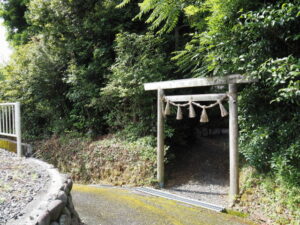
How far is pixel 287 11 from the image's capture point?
2.96 meters

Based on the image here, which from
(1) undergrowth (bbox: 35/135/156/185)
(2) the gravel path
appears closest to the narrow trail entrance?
(1) undergrowth (bbox: 35/135/156/185)

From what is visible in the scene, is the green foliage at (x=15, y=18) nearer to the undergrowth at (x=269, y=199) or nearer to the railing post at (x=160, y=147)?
the railing post at (x=160, y=147)

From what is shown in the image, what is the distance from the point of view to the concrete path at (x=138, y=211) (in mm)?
3461

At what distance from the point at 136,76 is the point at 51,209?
4.02 metres

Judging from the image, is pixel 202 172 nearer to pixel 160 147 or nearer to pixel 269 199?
pixel 160 147

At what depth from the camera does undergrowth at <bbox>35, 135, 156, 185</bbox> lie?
18.7 feet

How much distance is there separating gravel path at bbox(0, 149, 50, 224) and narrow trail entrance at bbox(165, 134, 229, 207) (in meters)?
2.93

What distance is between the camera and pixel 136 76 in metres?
5.81

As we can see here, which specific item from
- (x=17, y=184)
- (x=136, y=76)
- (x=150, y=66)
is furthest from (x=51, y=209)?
(x=150, y=66)

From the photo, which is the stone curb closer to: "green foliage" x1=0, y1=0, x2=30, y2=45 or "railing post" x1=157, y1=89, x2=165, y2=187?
"railing post" x1=157, y1=89, x2=165, y2=187

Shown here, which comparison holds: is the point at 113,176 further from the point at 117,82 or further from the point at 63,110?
the point at 63,110

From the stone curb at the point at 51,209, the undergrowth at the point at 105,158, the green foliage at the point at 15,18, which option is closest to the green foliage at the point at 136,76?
the undergrowth at the point at 105,158

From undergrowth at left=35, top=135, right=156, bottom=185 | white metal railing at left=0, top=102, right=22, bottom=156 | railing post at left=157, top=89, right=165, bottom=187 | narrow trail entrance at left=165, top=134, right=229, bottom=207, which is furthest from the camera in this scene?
undergrowth at left=35, top=135, right=156, bottom=185

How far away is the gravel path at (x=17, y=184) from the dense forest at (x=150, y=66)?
270 centimetres
